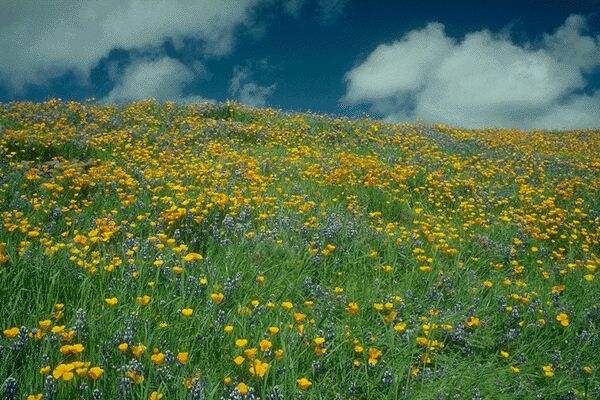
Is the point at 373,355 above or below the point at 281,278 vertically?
below

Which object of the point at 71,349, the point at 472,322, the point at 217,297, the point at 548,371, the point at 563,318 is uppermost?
the point at 217,297

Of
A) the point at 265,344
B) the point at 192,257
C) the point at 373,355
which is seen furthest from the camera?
the point at 192,257

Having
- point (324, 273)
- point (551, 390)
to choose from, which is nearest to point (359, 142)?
point (324, 273)

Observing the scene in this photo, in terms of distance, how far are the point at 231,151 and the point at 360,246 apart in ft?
17.0

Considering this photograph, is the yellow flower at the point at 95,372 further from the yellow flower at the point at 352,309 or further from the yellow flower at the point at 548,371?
the yellow flower at the point at 548,371

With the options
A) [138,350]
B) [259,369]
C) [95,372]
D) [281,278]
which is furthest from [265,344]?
[281,278]

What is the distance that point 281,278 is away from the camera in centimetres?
438

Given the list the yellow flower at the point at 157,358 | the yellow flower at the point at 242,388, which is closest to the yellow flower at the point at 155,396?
the yellow flower at the point at 157,358

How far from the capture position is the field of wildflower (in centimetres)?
299

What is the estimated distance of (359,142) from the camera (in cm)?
1277

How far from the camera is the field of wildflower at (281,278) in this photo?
299cm

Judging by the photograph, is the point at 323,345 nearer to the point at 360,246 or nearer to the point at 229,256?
the point at 229,256

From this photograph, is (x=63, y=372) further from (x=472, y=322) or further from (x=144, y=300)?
(x=472, y=322)

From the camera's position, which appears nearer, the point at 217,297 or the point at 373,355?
the point at 373,355
